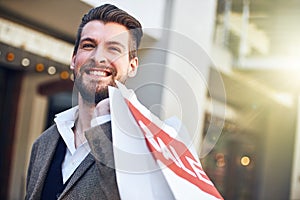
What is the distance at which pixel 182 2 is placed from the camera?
3.81 metres

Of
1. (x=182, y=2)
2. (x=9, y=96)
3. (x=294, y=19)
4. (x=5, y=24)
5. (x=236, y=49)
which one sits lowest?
(x=9, y=96)

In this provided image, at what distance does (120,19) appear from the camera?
1.08 meters

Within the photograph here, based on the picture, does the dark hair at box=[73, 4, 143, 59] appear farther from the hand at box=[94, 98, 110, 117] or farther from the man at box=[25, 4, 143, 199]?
the hand at box=[94, 98, 110, 117]

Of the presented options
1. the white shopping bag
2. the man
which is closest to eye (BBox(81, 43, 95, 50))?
the man

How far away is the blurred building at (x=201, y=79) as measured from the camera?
1.30m

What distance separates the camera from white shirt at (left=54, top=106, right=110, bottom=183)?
1200 mm

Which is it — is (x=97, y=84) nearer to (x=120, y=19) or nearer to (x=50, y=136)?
(x=120, y=19)

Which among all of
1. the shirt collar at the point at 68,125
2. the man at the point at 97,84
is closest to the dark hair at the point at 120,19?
the man at the point at 97,84

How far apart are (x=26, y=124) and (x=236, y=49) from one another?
339cm

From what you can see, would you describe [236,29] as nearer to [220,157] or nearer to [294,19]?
[294,19]

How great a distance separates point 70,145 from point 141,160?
286mm

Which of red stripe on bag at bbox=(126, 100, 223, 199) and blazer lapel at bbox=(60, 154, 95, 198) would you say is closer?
red stripe on bag at bbox=(126, 100, 223, 199)

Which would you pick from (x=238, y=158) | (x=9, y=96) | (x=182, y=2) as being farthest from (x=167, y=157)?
(x=238, y=158)

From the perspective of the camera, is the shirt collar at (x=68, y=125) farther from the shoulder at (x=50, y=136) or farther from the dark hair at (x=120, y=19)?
the dark hair at (x=120, y=19)
